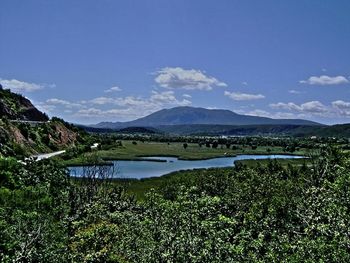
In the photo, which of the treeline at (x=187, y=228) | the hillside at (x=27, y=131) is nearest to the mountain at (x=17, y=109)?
the hillside at (x=27, y=131)

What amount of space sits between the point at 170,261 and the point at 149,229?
359 inches

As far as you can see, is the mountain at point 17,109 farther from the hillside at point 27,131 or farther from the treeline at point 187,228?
the treeline at point 187,228

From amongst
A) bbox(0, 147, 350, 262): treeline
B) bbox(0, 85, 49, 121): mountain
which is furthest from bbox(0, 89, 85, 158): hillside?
bbox(0, 147, 350, 262): treeline

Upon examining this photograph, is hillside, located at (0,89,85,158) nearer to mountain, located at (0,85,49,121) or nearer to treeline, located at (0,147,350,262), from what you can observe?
mountain, located at (0,85,49,121)

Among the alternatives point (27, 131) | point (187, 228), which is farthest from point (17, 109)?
point (187, 228)

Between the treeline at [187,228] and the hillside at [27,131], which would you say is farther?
the hillside at [27,131]

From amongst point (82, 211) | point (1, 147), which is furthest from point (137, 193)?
point (82, 211)

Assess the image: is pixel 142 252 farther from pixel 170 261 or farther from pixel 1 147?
pixel 1 147

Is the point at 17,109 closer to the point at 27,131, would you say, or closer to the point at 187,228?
the point at 27,131

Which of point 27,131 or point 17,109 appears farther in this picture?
point 17,109

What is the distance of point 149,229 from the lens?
31.1 m

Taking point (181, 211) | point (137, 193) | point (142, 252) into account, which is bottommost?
point (137, 193)

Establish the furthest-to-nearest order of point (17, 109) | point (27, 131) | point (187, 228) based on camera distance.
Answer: point (17, 109), point (27, 131), point (187, 228)

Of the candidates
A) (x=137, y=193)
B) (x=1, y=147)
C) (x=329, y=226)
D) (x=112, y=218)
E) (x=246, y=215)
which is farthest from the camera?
(x=137, y=193)
